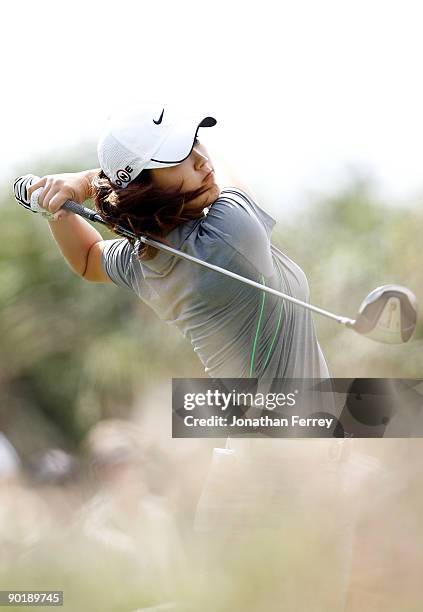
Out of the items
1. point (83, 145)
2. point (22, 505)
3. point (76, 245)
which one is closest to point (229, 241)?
point (76, 245)

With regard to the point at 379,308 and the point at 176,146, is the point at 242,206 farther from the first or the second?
the point at 379,308

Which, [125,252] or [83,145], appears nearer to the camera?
[125,252]

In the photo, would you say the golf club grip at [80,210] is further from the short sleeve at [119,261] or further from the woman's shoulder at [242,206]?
the woman's shoulder at [242,206]

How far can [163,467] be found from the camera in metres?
3.50

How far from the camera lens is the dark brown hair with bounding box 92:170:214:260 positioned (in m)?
1.72

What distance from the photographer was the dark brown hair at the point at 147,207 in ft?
5.65

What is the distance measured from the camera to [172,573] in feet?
9.12

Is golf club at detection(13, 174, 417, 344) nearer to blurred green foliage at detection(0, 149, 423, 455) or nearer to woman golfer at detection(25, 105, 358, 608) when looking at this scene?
woman golfer at detection(25, 105, 358, 608)

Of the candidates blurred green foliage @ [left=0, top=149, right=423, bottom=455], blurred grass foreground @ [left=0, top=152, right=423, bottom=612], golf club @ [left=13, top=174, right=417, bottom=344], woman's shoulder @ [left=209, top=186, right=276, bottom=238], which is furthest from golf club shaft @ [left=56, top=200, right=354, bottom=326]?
blurred green foliage @ [left=0, top=149, right=423, bottom=455]

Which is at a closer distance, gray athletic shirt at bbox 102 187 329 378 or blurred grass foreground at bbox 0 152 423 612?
gray athletic shirt at bbox 102 187 329 378

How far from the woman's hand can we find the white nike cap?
17 centimetres

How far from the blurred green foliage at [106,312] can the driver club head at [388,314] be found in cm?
166

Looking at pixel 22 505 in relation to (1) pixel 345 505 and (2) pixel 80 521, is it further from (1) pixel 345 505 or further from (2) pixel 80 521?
(1) pixel 345 505

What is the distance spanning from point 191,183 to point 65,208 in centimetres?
31
